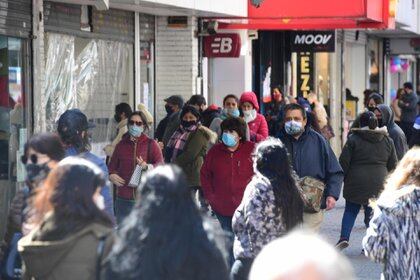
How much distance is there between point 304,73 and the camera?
26766mm

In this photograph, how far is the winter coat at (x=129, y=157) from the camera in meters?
11.9

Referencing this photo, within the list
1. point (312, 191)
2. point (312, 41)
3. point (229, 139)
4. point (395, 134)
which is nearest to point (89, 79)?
point (395, 134)

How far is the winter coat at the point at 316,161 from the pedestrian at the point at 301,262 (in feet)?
23.8

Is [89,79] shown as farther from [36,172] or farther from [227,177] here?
[36,172]

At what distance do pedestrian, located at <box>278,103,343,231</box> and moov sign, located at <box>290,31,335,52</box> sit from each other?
1383 cm

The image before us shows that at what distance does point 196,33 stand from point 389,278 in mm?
11634

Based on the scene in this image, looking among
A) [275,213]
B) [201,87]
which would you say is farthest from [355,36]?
[275,213]

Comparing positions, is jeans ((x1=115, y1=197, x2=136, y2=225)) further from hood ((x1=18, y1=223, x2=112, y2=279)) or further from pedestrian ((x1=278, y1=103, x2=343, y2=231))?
hood ((x1=18, y1=223, x2=112, y2=279))

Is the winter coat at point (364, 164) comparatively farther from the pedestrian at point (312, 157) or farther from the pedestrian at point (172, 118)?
the pedestrian at point (172, 118)

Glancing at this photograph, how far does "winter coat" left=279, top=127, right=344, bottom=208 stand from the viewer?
10664 mm

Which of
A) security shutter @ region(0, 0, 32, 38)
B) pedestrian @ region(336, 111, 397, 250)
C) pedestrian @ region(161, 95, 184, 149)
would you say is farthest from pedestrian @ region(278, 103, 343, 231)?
pedestrian @ region(161, 95, 184, 149)

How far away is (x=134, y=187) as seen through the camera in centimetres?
1179

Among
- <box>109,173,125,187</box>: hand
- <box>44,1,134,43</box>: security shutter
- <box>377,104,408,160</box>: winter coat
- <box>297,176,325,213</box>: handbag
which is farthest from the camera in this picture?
<box>377,104,408,160</box>: winter coat

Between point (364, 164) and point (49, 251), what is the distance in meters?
8.41
